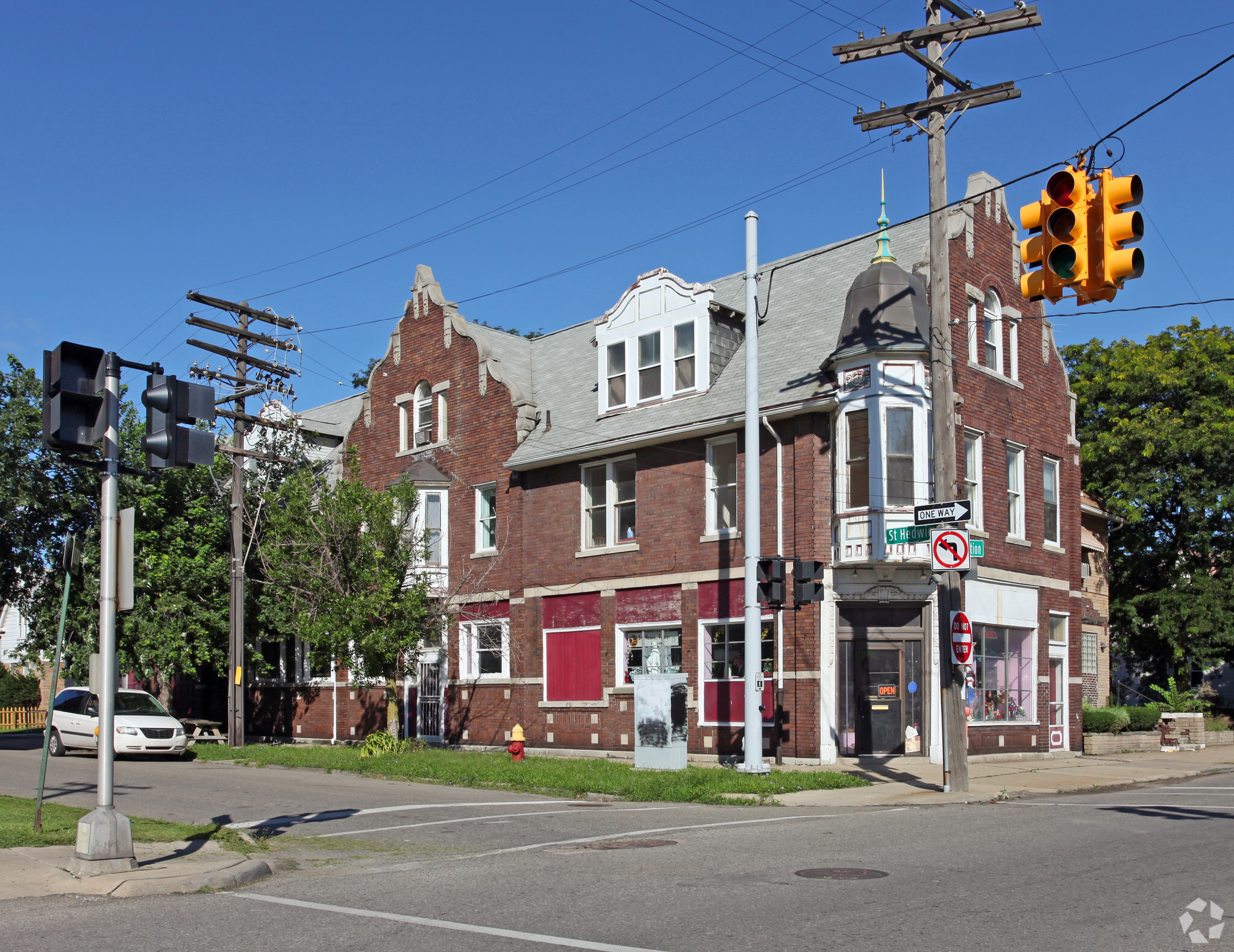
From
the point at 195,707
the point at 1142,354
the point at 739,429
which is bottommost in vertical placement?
the point at 195,707

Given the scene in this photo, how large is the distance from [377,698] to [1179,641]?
77.6 ft

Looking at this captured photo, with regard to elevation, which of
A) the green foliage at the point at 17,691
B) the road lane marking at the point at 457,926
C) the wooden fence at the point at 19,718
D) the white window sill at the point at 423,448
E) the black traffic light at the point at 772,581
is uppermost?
the white window sill at the point at 423,448

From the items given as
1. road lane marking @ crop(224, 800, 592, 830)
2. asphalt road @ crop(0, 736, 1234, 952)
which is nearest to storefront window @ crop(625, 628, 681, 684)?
road lane marking @ crop(224, 800, 592, 830)

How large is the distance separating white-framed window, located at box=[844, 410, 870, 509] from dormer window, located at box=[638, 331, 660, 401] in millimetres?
5478

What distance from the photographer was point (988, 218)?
25.5m

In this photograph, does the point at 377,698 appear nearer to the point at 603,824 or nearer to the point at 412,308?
the point at 412,308

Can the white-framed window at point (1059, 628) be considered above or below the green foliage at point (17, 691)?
above

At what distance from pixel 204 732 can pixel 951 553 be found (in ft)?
79.1

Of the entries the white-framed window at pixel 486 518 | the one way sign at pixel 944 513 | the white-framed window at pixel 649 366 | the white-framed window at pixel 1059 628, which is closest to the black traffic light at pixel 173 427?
the one way sign at pixel 944 513

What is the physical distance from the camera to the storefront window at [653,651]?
24.7 metres

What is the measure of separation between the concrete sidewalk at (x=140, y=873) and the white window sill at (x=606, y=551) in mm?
14984

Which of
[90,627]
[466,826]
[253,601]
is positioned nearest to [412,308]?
[253,601]

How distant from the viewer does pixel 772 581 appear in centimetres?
1848

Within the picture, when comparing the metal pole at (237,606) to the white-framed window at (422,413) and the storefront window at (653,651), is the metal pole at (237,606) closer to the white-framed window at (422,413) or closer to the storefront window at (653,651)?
the white-framed window at (422,413)
